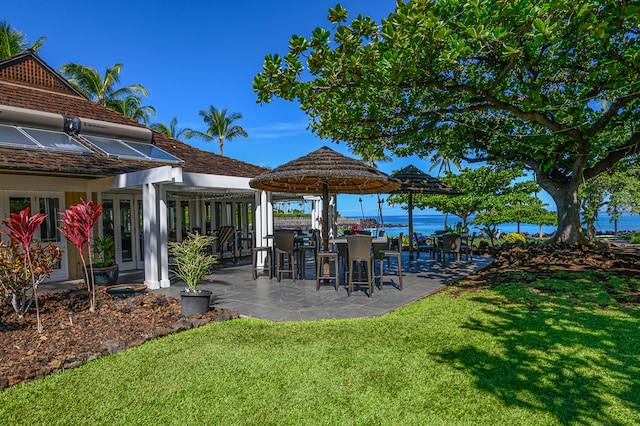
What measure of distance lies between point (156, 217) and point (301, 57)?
5.14 m

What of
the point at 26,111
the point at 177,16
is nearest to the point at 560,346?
the point at 26,111

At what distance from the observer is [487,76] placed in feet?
32.5

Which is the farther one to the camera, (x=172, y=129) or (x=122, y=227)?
(x=172, y=129)

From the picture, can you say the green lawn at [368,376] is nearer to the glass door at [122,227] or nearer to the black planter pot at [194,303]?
the black planter pot at [194,303]

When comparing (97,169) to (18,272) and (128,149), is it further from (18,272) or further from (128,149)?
(18,272)

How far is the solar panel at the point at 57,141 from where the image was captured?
9266 millimetres

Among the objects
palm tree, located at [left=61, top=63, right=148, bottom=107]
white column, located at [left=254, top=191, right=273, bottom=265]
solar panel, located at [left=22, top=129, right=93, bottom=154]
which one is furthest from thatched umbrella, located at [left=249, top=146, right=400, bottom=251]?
palm tree, located at [left=61, top=63, right=148, bottom=107]

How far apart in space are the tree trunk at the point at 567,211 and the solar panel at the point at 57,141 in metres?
14.6

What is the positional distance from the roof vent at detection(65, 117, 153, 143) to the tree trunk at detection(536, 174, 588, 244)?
1418 cm

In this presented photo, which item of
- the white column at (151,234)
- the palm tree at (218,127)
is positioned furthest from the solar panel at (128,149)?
the palm tree at (218,127)

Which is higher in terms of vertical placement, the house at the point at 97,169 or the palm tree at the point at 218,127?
the palm tree at the point at 218,127

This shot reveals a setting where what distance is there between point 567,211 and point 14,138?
53.4ft

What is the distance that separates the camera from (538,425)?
9.33 feet

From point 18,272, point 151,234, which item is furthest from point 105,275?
point 18,272
